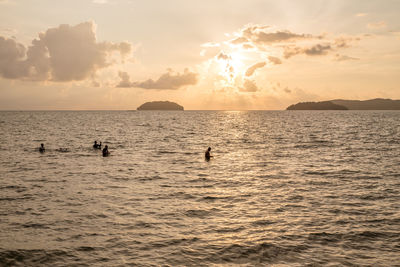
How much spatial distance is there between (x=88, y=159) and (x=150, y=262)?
29393 millimetres

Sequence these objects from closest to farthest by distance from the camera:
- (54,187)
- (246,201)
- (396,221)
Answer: (396,221) < (246,201) < (54,187)

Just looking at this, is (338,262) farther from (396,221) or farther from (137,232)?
(137,232)

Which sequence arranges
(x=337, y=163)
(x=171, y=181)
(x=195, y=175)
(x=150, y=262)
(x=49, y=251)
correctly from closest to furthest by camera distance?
1. (x=150, y=262)
2. (x=49, y=251)
3. (x=171, y=181)
4. (x=195, y=175)
5. (x=337, y=163)

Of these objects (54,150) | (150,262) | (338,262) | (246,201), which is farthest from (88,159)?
(338,262)

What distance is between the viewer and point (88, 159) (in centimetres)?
3881

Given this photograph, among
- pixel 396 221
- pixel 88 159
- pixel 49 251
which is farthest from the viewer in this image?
pixel 88 159

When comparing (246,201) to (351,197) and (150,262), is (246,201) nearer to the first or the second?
(351,197)

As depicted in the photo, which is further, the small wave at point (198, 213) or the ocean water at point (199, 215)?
the small wave at point (198, 213)

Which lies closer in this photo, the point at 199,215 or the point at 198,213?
the point at 199,215

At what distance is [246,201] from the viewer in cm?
2047

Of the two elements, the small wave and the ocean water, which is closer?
the ocean water

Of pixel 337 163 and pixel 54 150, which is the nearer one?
pixel 337 163

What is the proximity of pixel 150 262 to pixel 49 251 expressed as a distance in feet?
14.8

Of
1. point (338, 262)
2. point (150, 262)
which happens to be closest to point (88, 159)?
point (150, 262)
